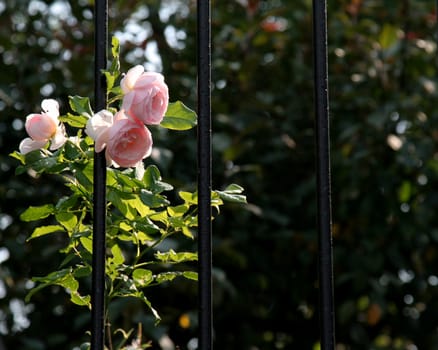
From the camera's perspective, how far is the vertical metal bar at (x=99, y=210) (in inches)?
37.8

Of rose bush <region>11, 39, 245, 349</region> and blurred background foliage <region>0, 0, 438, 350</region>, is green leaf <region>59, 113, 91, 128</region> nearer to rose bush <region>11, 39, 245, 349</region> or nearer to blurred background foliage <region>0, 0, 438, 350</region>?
rose bush <region>11, 39, 245, 349</region>

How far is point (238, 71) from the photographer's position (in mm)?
2756

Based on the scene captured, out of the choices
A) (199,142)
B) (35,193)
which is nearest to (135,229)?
(199,142)

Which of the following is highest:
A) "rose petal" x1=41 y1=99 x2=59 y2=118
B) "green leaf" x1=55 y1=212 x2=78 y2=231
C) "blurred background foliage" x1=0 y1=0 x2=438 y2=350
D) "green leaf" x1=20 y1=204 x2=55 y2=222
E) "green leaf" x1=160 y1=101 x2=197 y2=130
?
"green leaf" x1=160 y1=101 x2=197 y2=130

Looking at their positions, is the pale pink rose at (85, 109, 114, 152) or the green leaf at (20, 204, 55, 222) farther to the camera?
the green leaf at (20, 204, 55, 222)

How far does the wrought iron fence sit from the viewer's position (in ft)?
3.17

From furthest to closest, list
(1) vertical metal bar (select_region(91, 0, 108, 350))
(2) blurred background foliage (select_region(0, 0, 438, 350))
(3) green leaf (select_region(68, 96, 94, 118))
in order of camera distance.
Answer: (2) blurred background foliage (select_region(0, 0, 438, 350)) < (3) green leaf (select_region(68, 96, 94, 118)) < (1) vertical metal bar (select_region(91, 0, 108, 350))

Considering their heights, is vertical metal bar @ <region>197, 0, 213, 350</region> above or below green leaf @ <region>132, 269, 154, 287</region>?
above

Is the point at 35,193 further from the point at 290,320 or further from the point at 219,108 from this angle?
the point at 290,320

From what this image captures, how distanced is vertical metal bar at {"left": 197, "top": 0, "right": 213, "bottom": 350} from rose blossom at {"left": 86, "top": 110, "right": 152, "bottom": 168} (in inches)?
3.5

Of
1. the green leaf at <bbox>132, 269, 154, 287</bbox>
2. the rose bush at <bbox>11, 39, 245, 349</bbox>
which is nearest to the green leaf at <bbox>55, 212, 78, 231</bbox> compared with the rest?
the rose bush at <bbox>11, 39, 245, 349</bbox>

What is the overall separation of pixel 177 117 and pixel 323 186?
221 mm

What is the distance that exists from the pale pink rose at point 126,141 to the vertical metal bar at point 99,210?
0.02 meters

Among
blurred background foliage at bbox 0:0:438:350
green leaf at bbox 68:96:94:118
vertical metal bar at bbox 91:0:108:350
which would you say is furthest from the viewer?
blurred background foliage at bbox 0:0:438:350
